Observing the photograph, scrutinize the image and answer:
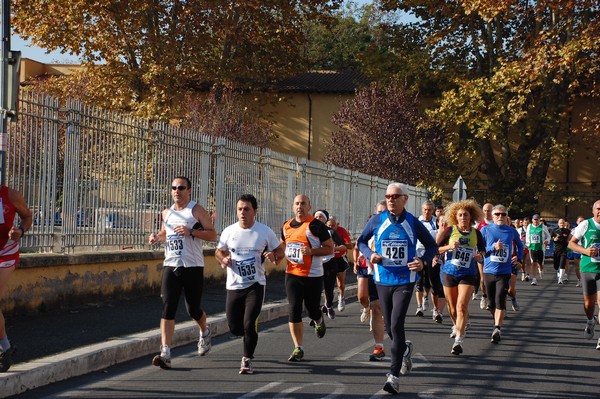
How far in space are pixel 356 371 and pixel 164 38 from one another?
2984 centimetres

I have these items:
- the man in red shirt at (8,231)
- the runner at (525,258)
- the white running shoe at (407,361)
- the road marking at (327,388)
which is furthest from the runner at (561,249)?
the man in red shirt at (8,231)

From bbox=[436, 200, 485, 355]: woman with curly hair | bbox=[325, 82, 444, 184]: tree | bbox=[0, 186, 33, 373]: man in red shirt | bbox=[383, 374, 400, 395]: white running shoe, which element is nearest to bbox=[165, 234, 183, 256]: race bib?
bbox=[0, 186, 33, 373]: man in red shirt

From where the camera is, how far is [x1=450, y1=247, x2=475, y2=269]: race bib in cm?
1201

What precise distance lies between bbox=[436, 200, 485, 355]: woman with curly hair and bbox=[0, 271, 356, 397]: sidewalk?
3027 mm

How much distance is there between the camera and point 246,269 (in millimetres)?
9773

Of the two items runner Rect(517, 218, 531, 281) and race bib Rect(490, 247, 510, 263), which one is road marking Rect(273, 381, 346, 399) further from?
runner Rect(517, 218, 531, 281)

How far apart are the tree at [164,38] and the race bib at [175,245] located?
89.4 ft

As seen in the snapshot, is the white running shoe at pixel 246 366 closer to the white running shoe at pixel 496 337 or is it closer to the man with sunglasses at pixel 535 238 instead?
the white running shoe at pixel 496 337

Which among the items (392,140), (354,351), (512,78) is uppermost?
(512,78)

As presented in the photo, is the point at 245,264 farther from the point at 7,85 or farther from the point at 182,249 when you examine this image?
the point at 7,85

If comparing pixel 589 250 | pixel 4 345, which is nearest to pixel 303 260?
pixel 4 345

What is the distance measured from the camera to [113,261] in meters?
14.6

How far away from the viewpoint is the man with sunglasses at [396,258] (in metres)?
9.14

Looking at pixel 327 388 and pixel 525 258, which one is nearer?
pixel 327 388
